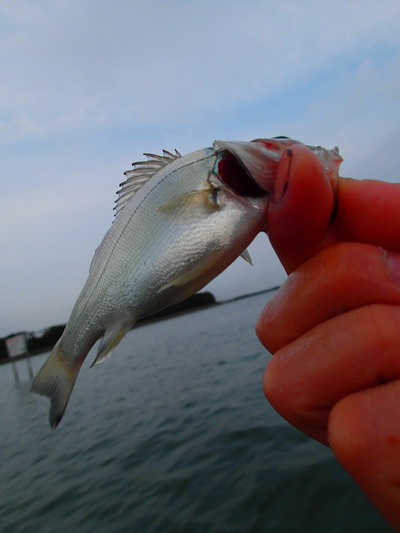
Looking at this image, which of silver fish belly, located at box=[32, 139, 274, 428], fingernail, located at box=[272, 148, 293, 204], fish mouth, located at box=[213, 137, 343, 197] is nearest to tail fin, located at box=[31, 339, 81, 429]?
silver fish belly, located at box=[32, 139, 274, 428]

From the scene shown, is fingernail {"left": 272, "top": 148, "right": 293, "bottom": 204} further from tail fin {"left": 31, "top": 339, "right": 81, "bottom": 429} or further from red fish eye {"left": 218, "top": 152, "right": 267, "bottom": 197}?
tail fin {"left": 31, "top": 339, "right": 81, "bottom": 429}

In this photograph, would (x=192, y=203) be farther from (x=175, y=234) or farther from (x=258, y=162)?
(x=258, y=162)

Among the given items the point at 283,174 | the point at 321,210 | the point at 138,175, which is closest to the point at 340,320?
the point at 321,210

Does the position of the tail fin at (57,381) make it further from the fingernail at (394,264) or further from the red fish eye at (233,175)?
the fingernail at (394,264)

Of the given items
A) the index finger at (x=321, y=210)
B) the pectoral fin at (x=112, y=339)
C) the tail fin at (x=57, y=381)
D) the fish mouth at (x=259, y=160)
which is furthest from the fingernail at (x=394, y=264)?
the tail fin at (x=57, y=381)

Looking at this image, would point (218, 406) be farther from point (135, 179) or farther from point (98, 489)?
point (135, 179)

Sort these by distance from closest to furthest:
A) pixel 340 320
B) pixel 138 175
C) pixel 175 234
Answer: pixel 340 320 → pixel 175 234 → pixel 138 175

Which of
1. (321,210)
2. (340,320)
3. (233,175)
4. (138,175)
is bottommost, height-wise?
(340,320)
